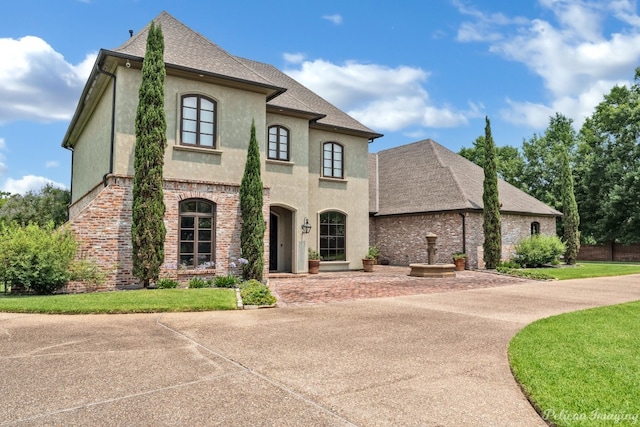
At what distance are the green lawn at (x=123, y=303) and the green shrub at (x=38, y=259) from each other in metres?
0.47

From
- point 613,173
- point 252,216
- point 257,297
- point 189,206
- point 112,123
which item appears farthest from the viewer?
point 613,173

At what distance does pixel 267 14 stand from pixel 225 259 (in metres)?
7.18

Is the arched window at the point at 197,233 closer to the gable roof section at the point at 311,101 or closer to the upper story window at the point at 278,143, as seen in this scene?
the upper story window at the point at 278,143

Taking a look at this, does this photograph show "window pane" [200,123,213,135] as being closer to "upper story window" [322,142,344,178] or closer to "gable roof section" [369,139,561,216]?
"upper story window" [322,142,344,178]

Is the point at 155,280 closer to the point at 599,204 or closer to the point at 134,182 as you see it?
the point at 134,182

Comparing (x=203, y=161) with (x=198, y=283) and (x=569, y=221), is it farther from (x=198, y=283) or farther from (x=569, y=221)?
(x=569, y=221)

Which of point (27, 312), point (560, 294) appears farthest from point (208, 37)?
point (560, 294)

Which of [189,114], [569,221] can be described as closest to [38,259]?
[189,114]

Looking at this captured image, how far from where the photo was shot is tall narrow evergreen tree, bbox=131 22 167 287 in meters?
11.3

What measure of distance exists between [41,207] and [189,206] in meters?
16.2

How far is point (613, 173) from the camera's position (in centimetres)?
3066

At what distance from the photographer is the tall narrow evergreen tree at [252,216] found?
13180 millimetres

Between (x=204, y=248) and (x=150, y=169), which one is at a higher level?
(x=150, y=169)

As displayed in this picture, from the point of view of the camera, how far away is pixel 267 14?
37.4 ft
